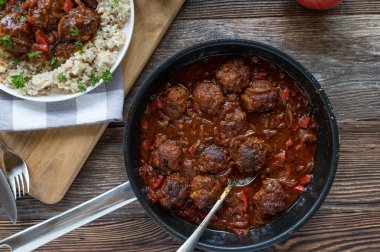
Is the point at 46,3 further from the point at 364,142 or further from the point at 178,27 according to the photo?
the point at 364,142

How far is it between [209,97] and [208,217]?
0.93 m

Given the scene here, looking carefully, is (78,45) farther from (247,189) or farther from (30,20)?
(247,189)

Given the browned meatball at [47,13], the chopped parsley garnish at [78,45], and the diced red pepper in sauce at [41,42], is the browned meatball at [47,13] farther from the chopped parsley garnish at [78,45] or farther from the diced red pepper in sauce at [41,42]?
the chopped parsley garnish at [78,45]

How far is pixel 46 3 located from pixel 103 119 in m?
1.01

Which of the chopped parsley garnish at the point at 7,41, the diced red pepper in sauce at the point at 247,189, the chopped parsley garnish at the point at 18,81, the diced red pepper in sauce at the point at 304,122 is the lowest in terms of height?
the diced red pepper in sauce at the point at 247,189

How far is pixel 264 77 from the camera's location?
12.0 ft

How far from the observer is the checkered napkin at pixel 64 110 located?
12.3 ft

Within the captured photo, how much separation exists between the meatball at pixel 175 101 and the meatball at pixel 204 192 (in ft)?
1.80

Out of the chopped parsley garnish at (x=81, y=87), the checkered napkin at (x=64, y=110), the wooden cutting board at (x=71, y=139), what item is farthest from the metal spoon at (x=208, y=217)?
the chopped parsley garnish at (x=81, y=87)

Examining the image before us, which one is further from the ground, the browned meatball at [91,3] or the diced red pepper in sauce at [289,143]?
the browned meatball at [91,3]

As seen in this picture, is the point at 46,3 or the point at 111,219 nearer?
the point at 46,3

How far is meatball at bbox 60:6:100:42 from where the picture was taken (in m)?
3.52

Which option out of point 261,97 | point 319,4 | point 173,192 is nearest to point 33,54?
point 173,192

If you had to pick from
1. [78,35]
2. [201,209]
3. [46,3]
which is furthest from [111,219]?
[46,3]
